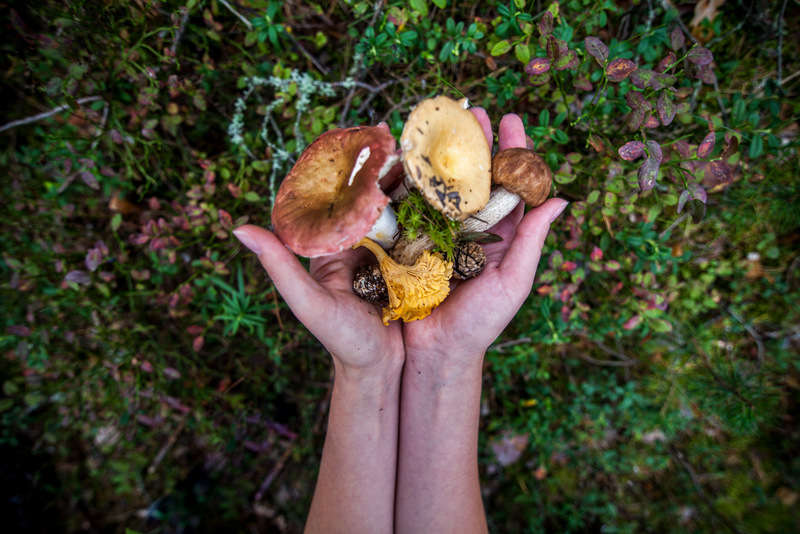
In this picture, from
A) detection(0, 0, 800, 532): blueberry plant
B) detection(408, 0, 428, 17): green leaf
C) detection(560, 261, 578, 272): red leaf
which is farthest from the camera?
detection(560, 261, 578, 272): red leaf

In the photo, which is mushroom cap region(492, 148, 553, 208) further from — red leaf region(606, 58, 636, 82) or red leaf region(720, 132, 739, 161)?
red leaf region(720, 132, 739, 161)

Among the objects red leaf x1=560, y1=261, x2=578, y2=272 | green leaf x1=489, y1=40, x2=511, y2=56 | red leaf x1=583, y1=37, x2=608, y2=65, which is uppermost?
green leaf x1=489, y1=40, x2=511, y2=56

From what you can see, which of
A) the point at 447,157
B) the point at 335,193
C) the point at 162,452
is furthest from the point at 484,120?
the point at 162,452

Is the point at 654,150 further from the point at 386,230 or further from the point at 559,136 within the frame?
the point at 386,230

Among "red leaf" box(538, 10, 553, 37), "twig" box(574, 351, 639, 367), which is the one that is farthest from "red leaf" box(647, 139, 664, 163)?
"twig" box(574, 351, 639, 367)

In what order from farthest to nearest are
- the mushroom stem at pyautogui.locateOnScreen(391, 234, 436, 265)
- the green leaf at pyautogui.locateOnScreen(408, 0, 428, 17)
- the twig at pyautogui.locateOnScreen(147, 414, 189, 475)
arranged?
the twig at pyautogui.locateOnScreen(147, 414, 189, 475) < the mushroom stem at pyautogui.locateOnScreen(391, 234, 436, 265) < the green leaf at pyautogui.locateOnScreen(408, 0, 428, 17)

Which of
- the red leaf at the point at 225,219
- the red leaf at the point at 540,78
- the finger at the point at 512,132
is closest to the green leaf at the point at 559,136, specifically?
the finger at the point at 512,132

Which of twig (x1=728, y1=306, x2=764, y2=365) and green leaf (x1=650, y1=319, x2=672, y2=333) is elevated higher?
green leaf (x1=650, y1=319, x2=672, y2=333)

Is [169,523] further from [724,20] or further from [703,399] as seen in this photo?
[724,20]

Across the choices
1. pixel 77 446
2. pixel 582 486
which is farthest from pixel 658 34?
pixel 77 446
